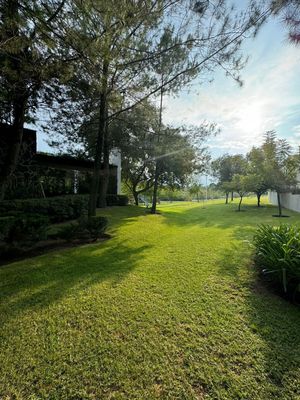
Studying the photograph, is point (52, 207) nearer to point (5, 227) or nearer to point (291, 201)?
point (5, 227)

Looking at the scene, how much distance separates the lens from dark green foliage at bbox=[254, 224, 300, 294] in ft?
9.62

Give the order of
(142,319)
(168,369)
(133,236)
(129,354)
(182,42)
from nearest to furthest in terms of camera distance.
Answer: (168,369) → (129,354) → (142,319) → (182,42) → (133,236)

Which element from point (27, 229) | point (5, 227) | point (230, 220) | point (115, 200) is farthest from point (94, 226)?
point (115, 200)

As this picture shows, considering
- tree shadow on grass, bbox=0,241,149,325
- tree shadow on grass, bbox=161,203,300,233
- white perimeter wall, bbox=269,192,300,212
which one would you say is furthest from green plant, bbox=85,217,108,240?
white perimeter wall, bbox=269,192,300,212

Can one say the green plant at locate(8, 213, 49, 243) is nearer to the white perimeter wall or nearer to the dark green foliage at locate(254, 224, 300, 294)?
the dark green foliage at locate(254, 224, 300, 294)

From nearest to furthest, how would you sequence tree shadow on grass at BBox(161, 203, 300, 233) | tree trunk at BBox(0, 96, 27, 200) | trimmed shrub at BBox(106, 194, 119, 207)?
tree trunk at BBox(0, 96, 27, 200) → tree shadow on grass at BBox(161, 203, 300, 233) → trimmed shrub at BBox(106, 194, 119, 207)

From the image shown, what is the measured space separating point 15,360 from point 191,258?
3.24 m

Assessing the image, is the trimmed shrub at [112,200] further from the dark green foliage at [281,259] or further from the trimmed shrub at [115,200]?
the dark green foliage at [281,259]

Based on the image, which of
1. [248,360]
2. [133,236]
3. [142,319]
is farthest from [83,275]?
[133,236]

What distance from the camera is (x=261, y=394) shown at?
1551 mm

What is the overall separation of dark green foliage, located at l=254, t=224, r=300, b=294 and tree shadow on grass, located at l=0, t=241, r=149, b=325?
2.37 metres

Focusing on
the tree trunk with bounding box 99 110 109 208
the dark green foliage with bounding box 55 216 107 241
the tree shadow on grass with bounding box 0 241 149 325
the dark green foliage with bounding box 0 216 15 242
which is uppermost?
the tree trunk with bounding box 99 110 109 208

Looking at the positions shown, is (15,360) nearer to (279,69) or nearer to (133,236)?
(133,236)

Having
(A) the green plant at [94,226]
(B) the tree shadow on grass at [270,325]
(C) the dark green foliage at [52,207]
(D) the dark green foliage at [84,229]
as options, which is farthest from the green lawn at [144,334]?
(C) the dark green foliage at [52,207]
